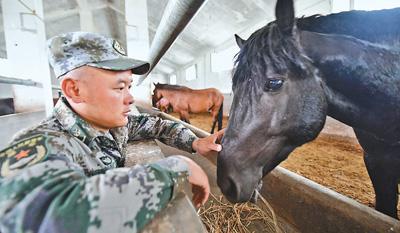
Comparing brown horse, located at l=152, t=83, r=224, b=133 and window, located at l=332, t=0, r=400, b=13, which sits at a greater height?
window, located at l=332, t=0, r=400, b=13

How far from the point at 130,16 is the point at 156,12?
365 centimetres

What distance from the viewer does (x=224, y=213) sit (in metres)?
1.34

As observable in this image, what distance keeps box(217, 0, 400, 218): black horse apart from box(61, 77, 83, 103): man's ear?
1.84ft

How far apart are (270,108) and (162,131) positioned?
662 millimetres

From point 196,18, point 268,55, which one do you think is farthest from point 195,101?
point 268,55

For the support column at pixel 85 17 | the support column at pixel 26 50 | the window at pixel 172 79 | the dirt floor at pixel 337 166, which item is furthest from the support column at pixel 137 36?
the window at pixel 172 79

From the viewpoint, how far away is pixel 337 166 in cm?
269

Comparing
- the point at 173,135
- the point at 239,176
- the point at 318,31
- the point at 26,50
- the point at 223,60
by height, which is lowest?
the point at 239,176

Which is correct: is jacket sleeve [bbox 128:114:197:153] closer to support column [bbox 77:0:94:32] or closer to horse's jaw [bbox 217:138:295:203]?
horse's jaw [bbox 217:138:295:203]

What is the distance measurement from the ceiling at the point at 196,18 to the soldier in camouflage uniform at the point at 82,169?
196 inches

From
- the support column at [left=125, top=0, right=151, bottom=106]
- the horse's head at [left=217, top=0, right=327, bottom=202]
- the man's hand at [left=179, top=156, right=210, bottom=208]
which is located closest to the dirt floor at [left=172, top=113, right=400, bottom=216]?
the horse's head at [left=217, top=0, right=327, bottom=202]

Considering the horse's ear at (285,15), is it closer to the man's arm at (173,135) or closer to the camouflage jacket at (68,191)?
the man's arm at (173,135)

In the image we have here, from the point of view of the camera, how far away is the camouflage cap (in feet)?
2.15

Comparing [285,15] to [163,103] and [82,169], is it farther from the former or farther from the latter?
[163,103]
